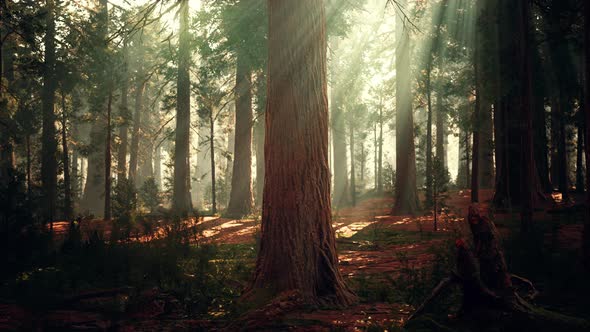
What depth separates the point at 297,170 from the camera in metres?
5.75

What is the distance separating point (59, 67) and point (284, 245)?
18.6m

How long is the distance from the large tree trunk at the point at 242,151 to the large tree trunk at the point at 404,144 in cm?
615

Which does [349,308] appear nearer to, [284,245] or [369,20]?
[284,245]

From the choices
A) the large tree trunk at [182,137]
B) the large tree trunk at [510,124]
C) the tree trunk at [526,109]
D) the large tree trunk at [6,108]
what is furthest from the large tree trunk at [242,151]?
the tree trunk at [526,109]

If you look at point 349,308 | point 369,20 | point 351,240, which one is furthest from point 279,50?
point 369,20

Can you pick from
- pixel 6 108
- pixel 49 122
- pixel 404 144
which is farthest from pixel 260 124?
pixel 6 108

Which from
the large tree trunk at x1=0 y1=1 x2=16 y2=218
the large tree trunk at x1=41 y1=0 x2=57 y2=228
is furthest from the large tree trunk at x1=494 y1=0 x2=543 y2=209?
the large tree trunk at x1=41 y1=0 x2=57 y2=228

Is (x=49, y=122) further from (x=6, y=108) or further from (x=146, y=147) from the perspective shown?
(x=146, y=147)

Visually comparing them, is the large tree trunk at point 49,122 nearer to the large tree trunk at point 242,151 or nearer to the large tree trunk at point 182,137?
the large tree trunk at point 182,137

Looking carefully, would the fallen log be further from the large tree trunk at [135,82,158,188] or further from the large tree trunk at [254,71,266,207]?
the large tree trunk at [135,82,158,188]

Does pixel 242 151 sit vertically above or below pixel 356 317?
above

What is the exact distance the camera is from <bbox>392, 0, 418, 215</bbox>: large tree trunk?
1889cm

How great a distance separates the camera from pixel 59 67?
20484 millimetres

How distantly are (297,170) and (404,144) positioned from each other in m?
14.7
